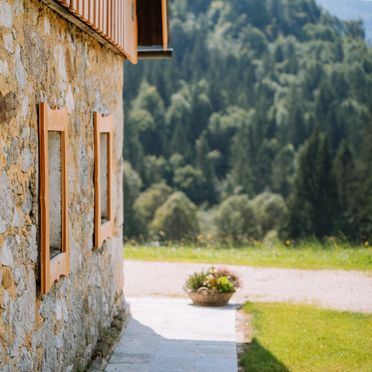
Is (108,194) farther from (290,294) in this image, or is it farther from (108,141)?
(290,294)

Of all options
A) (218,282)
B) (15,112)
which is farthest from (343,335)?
(15,112)

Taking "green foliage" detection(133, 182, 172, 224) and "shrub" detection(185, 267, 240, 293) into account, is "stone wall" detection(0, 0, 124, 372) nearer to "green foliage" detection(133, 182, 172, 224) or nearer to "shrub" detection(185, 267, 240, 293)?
"shrub" detection(185, 267, 240, 293)

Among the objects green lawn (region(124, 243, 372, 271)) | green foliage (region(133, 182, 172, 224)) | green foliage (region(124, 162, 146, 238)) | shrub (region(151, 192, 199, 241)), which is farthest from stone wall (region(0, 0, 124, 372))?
green foliage (region(133, 182, 172, 224))

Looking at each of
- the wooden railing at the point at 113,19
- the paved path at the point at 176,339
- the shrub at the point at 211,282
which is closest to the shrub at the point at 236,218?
the shrub at the point at 211,282

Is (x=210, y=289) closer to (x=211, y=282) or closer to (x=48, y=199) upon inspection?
(x=211, y=282)

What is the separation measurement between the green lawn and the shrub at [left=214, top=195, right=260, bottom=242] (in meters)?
45.8

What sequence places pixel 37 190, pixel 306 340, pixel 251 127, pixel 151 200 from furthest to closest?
pixel 251 127, pixel 151 200, pixel 306 340, pixel 37 190

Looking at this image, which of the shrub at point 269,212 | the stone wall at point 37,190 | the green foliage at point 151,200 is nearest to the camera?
the stone wall at point 37,190

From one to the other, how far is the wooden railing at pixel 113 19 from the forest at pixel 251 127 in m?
42.0

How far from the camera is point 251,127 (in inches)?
3184

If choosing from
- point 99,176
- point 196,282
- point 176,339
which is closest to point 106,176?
point 99,176

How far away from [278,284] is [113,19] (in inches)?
237

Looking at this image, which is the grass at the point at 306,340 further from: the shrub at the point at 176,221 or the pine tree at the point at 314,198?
the shrub at the point at 176,221

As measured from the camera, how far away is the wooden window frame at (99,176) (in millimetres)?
7844
